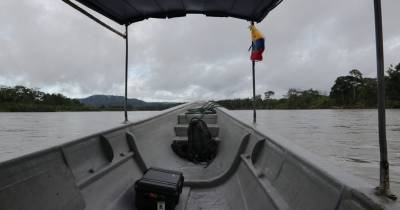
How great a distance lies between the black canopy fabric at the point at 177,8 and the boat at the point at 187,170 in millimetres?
12

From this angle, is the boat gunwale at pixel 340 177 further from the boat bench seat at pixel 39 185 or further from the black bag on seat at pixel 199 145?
the black bag on seat at pixel 199 145

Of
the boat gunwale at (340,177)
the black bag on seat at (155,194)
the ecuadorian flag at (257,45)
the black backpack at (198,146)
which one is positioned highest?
the ecuadorian flag at (257,45)

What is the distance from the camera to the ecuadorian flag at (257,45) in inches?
156

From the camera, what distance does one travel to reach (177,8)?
4.05 m

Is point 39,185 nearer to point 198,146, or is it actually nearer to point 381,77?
point 381,77

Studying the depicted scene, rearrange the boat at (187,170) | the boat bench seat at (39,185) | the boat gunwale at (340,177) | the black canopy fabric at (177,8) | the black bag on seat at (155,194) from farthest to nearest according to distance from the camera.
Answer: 1. the black canopy fabric at (177,8)
2. the black bag on seat at (155,194)
3. the boat bench seat at (39,185)
4. the boat at (187,170)
5. the boat gunwale at (340,177)

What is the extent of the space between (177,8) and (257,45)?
3.66 feet

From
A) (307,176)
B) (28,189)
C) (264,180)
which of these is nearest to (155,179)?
(264,180)

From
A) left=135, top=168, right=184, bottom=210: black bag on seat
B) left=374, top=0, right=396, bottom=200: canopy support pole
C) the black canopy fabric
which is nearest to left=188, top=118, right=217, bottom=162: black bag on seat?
the black canopy fabric

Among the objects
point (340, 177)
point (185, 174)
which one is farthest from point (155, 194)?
point (340, 177)

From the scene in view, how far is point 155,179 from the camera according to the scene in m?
2.97

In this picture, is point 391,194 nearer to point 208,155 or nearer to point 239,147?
point 239,147

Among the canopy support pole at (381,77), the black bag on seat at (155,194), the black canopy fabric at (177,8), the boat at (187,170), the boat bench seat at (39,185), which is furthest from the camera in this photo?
the black canopy fabric at (177,8)

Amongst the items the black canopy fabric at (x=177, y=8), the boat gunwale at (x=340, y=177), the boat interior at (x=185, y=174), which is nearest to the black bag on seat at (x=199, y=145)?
the boat interior at (x=185, y=174)
